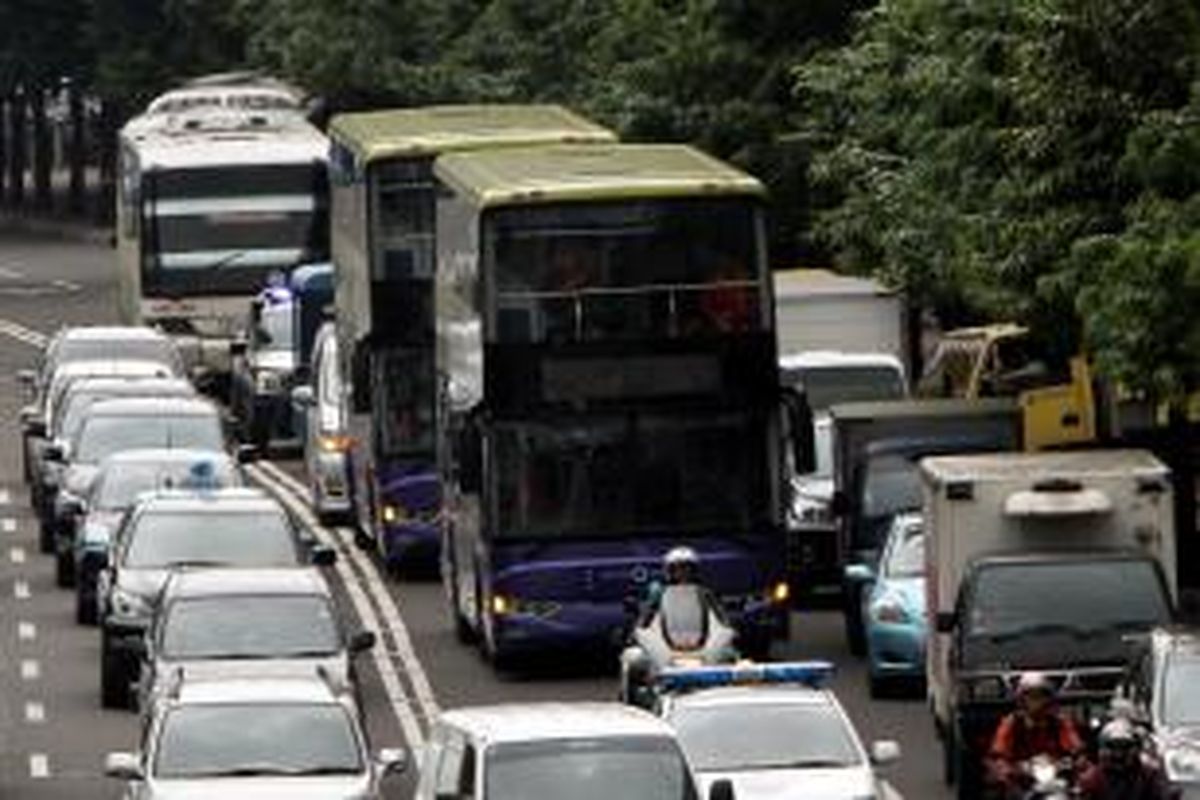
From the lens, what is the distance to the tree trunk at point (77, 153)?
119 metres

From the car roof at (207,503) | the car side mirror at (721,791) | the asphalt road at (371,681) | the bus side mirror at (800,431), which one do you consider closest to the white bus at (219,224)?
the asphalt road at (371,681)

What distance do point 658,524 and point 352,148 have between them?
1184cm

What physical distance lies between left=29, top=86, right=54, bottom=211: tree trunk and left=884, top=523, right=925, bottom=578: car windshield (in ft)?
257

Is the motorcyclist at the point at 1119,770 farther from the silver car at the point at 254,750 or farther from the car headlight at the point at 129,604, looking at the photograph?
the car headlight at the point at 129,604

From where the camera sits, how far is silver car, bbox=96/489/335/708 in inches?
1633

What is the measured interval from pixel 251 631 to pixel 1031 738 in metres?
7.71

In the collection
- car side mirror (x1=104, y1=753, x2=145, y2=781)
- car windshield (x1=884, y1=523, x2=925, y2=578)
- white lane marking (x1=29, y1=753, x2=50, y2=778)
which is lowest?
white lane marking (x1=29, y1=753, x2=50, y2=778)

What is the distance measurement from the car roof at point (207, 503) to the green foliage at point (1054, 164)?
5.85m

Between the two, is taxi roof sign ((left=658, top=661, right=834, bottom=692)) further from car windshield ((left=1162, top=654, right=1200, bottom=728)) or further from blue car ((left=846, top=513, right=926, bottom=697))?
blue car ((left=846, top=513, right=926, bottom=697))

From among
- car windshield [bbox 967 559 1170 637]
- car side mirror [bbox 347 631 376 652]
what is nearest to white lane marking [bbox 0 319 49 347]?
car side mirror [bbox 347 631 376 652]

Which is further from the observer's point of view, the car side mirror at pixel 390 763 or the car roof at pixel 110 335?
the car roof at pixel 110 335

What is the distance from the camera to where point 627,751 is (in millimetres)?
27641

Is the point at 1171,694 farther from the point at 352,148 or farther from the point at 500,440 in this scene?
the point at 352,148

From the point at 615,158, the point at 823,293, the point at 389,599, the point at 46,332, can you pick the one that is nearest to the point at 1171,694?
the point at 615,158
